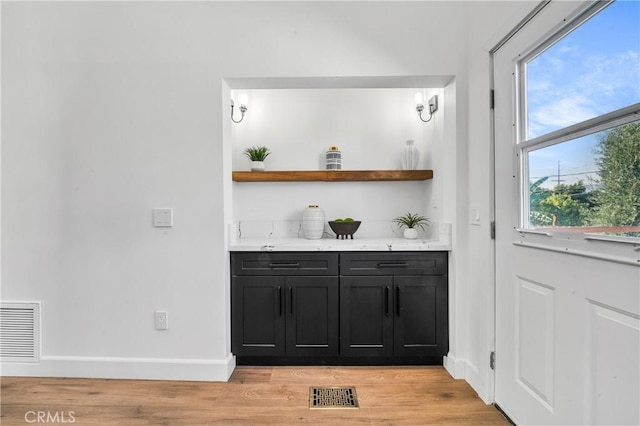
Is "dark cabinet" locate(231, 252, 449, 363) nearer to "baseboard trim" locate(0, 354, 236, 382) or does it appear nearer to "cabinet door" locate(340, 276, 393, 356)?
"cabinet door" locate(340, 276, 393, 356)

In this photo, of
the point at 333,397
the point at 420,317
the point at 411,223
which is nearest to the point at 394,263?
the point at 420,317

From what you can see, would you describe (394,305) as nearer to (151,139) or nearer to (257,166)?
(257,166)

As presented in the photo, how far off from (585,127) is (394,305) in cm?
150

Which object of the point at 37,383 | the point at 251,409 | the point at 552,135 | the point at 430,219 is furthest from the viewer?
the point at 430,219

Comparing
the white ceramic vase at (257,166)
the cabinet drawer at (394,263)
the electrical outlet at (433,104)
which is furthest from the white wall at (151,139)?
the white ceramic vase at (257,166)

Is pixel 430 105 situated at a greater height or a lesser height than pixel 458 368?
greater

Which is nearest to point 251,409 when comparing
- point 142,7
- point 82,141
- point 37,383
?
point 37,383

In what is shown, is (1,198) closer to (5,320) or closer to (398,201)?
(5,320)

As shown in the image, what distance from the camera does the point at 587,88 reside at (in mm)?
1239

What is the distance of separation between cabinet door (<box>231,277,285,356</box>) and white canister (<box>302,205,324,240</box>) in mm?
524

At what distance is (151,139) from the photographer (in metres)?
2.15

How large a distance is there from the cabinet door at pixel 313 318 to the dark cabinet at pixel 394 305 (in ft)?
0.24

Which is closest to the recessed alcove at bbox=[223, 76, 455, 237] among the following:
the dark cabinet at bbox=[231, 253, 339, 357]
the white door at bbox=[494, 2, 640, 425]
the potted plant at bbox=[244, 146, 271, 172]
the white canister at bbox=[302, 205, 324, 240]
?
the potted plant at bbox=[244, 146, 271, 172]

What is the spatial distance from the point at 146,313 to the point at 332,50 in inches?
88.1
